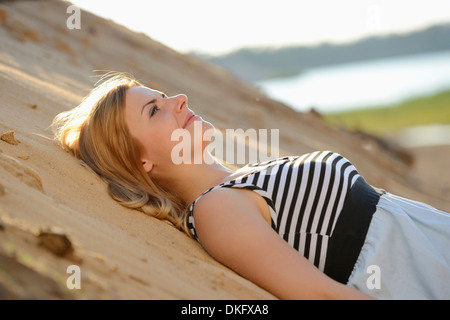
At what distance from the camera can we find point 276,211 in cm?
260

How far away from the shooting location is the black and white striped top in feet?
8.45

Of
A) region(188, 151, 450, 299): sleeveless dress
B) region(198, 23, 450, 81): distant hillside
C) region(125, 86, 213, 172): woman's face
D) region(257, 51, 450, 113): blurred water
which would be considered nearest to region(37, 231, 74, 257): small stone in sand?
region(188, 151, 450, 299): sleeveless dress

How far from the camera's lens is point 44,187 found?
268 centimetres

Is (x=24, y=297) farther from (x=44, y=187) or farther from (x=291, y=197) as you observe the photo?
(x=291, y=197)

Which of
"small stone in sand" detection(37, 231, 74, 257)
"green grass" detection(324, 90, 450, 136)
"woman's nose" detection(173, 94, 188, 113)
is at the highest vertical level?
"woman's nose" detection(173, 94, 188, 113)

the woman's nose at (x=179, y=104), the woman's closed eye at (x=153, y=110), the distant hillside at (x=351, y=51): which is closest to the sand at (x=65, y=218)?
the woman's closed eye at (x=153, y=110)

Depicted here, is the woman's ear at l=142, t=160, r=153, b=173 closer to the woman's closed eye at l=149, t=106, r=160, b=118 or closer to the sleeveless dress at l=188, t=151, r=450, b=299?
the woman's closed eye at l=149, t=106, r=160, b=118

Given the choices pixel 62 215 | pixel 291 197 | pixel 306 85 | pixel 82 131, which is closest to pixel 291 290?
Result: pixel 291 197

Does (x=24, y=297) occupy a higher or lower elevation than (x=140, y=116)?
lower

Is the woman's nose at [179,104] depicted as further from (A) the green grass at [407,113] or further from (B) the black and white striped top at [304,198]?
(A) the green grass at [407,113]

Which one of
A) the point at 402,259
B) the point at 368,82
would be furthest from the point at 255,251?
the point at 368,82

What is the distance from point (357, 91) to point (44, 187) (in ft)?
114

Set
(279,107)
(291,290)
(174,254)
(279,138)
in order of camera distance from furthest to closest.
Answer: (279,107), (279,138), (174,254), (291,290)

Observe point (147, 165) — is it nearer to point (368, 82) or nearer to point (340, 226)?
point (340, 226)
